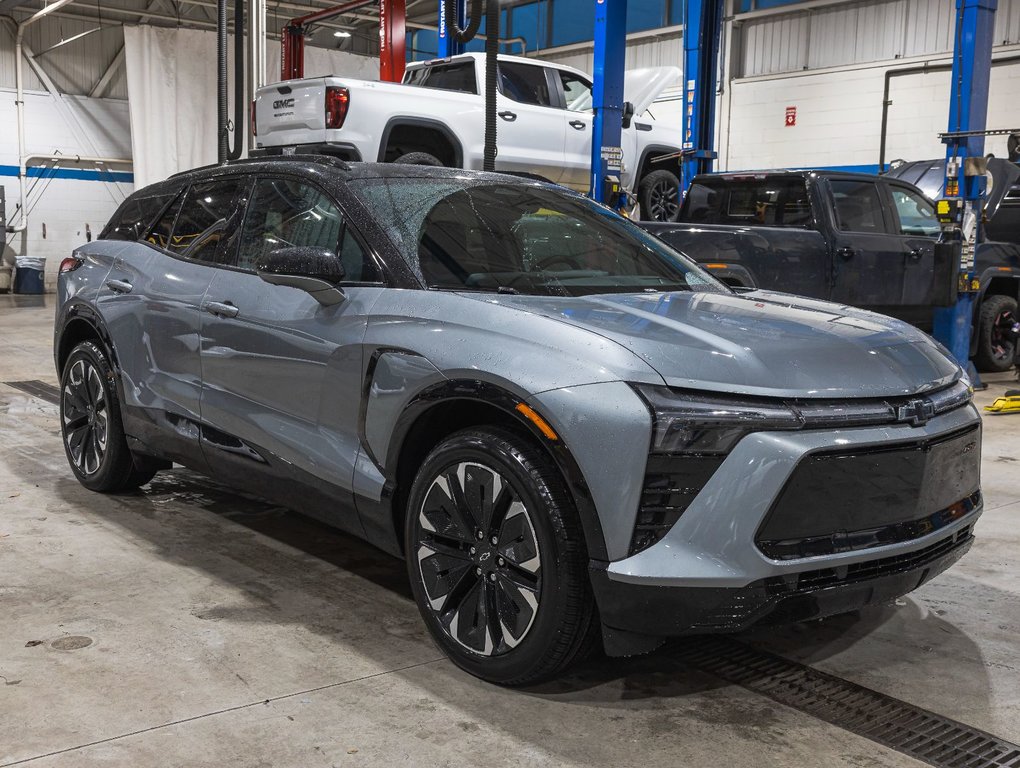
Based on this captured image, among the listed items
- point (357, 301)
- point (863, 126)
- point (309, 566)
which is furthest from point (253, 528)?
point (863, 126)

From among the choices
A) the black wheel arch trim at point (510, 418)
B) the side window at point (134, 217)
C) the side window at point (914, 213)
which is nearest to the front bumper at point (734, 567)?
the black wheel arch trim at point (510, 418)

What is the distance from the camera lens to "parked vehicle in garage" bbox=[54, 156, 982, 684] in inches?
104

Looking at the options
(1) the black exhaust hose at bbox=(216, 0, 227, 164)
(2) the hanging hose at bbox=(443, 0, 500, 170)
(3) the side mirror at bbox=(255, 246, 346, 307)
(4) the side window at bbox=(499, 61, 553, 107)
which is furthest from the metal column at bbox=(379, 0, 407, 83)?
(3) the side mirror at bbox=(255, 246, 346, 307)

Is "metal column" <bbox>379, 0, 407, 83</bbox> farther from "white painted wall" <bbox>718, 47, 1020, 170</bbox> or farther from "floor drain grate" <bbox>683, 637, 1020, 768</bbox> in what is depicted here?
"floor drain grate" <bbox>683, 637, 1020, 768</bbox>

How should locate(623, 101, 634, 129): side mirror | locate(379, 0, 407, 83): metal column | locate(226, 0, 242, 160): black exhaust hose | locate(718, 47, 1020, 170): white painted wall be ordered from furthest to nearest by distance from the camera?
locate(718, 47, 1020, 170): white painted wall < locate(379, 0, 407, 83): metal column < locate(623, 101, 634, 129): side mirror < locate(226, 0, 242, 160): black exhaust hose

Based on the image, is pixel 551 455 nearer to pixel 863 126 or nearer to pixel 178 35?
pixel 863 126

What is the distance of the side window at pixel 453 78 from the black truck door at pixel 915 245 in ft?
13.4

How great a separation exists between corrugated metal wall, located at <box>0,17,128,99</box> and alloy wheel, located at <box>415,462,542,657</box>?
22.9 meters

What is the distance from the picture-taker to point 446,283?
340 cm

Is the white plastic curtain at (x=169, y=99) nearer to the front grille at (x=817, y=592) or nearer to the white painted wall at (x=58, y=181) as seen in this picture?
the white painted wall at (x=58, y=181)

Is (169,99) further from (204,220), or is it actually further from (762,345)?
(762,345)

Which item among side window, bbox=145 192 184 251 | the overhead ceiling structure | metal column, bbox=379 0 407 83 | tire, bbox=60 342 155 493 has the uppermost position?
the overhead ceiling structure

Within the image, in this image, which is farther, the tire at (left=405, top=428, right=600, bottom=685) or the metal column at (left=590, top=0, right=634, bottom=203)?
the metal column at (left=590, top=0, right=634, bottom=203)

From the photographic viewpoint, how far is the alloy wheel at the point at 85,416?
4.98m
